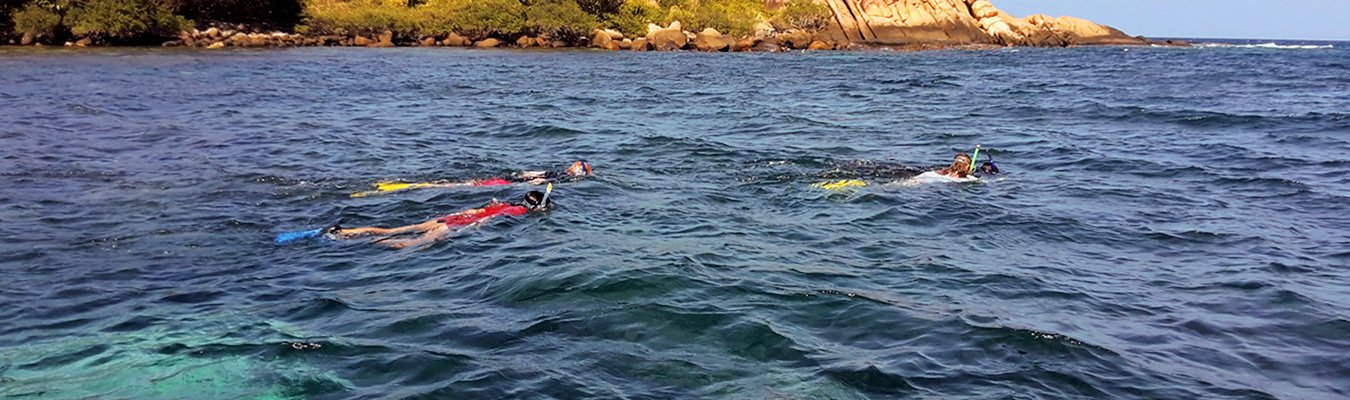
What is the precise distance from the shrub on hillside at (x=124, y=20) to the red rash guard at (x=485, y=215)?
4533 cm

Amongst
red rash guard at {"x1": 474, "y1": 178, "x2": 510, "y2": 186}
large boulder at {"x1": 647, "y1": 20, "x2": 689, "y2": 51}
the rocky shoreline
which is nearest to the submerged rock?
the rocky shoreline

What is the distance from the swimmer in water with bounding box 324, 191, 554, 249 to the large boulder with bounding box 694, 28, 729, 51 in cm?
5485

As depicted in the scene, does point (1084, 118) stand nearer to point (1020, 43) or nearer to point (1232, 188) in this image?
point (1232, 188)

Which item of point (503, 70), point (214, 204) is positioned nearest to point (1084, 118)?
point (214, 204)

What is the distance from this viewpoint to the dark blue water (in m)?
7.06

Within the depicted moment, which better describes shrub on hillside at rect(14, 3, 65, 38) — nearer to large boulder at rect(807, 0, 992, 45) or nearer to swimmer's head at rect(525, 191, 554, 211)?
swimmer's head at rect(525, 191, 554, 211)

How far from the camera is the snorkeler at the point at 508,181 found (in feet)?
47.1

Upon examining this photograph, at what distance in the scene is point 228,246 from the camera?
1062cm

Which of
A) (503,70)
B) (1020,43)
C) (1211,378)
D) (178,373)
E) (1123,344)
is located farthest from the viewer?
(1020,43)

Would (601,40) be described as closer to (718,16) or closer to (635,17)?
(635,17)

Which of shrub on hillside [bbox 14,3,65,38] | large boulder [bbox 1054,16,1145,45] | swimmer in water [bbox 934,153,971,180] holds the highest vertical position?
large boulder [bbox 1054,16,1145,45]

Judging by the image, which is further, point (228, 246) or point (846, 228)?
→ point (846, 228)

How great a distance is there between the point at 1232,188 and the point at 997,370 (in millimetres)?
9793

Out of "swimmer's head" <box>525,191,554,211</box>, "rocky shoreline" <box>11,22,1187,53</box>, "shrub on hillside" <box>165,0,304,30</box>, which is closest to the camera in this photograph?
"swimmer's head" <box>525,191,554,211</box>
